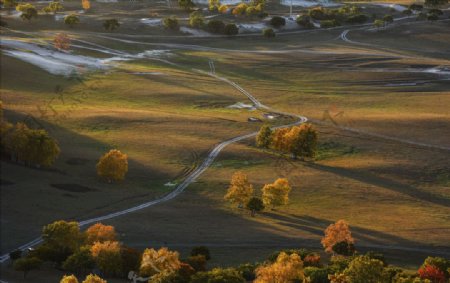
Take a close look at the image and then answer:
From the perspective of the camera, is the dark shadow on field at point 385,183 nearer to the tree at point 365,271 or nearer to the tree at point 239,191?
the tree at point 239,191

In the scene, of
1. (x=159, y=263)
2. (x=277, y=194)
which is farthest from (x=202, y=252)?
(x=277, y=194)

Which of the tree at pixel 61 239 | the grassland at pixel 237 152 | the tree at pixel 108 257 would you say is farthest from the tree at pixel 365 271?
the tree at pixel 61 239

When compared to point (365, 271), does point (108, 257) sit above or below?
below

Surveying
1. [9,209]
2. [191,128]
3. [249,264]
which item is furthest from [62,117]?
[249,264]

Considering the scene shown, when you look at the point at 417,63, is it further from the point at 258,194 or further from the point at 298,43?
the point at 258,194

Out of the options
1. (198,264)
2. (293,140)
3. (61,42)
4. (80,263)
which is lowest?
(198,264)

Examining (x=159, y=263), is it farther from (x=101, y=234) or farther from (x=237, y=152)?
(x=237, y=152)
